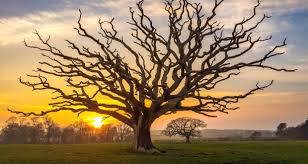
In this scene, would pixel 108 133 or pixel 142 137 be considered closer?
pixel 142 137

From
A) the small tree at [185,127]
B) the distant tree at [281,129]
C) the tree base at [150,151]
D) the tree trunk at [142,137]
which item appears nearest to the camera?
the tree base at [150,151]

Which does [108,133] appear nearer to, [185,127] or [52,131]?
[52,131]

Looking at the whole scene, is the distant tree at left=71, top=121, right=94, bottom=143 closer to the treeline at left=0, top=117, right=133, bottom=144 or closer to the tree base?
the treeline at left=0, top=117, right=133, bottom=144

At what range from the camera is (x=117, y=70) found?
44.3 meters

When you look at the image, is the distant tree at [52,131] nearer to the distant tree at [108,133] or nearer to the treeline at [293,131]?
the distant tree at [108,133]

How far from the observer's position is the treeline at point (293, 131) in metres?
156

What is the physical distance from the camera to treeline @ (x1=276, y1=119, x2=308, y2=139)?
15626 cm

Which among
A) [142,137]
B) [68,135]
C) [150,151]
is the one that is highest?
[68,135]

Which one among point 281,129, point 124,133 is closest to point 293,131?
point 281,129

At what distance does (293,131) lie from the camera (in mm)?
166375

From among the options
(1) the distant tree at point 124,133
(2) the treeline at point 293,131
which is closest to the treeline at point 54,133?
(1) the distant tree at point 124,133

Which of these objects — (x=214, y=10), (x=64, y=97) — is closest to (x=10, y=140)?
(x=64, y=97)

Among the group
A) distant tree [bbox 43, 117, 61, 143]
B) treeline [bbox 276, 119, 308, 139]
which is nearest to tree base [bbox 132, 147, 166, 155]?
distant tree [bbox 43, 117, 61, 143]

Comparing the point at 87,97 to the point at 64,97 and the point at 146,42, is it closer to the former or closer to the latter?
the point at 64,97
